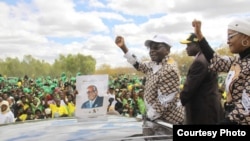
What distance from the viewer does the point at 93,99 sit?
12.3ft

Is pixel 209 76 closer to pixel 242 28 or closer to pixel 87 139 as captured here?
pixel 242 28

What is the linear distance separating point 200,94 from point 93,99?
120 centimetres

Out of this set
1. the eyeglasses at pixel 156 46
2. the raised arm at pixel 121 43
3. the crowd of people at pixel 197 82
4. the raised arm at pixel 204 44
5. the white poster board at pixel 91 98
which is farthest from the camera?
the raised arm at pixel 121 43

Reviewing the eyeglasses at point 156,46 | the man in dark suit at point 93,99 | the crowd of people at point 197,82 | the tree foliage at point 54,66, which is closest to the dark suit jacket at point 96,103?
the man in dark suit at point 93,99

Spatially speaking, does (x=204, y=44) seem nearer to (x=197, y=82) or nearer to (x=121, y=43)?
(x=197, y=82)

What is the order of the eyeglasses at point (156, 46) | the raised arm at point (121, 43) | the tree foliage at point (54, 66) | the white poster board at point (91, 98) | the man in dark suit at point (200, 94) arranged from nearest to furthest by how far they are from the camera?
the white poster board at point (91, 98) → the man in dark suit at point (200, 94) → the eyeglasses at point (156, 46) → the raised arm at point (121, 43) → the tree foliage at point (54, 66)

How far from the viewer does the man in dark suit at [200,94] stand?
14.4 feet

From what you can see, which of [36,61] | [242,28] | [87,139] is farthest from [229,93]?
[36,61]

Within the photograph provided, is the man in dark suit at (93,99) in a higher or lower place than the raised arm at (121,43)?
lower

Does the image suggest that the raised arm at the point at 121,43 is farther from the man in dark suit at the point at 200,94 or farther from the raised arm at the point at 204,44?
the raised arm at the point at 204,44

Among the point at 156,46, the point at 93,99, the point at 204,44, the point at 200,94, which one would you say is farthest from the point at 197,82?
the point at 93,99

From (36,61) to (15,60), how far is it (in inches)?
253

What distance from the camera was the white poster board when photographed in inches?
144

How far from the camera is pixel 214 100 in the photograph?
4.53 meters
